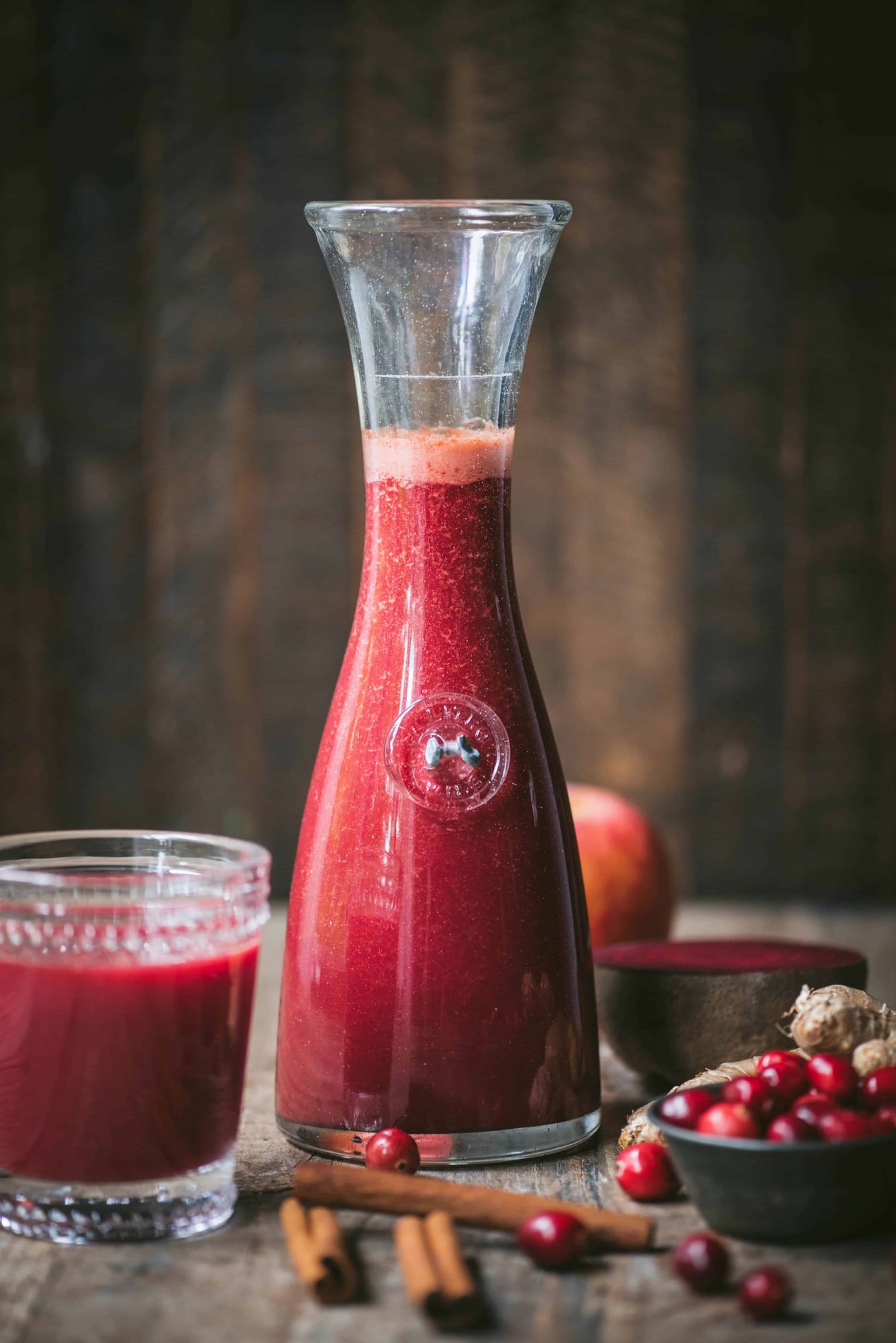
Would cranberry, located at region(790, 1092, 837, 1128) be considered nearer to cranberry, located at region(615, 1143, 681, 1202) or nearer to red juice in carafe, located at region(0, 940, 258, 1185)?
cranberry, located at region(615, 1143, 681, 1202)

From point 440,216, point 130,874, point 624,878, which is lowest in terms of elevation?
point 624,878

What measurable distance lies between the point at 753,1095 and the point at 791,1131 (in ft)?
0.13

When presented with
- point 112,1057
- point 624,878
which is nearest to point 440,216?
point 112,1057

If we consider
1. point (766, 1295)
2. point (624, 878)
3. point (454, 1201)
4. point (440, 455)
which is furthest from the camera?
point (624, 878)

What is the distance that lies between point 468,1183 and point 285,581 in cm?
105

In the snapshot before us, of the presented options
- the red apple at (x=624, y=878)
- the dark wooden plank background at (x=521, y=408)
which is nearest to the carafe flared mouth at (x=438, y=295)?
the red apple at (x=624, y=878)

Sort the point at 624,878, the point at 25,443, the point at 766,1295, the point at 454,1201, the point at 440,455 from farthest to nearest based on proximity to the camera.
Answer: the point at 25,443 → the point at 624,878 → the point at 440,455 → the point at 454,1201 → the point at 766,1295

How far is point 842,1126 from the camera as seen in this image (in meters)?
0.71

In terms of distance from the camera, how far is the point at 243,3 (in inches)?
65.1

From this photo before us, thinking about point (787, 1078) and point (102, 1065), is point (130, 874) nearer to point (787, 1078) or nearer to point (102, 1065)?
point (102, 1065)

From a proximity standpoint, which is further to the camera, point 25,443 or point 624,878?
point 25,443

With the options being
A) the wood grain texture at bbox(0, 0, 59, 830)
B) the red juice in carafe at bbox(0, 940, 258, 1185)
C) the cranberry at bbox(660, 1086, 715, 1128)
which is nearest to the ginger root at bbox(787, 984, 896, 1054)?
the cranberry at bbox(660, 1086, 715, 1128)

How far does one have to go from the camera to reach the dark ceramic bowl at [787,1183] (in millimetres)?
692

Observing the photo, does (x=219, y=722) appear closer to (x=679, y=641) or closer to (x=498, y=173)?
(x=679, y=641)
